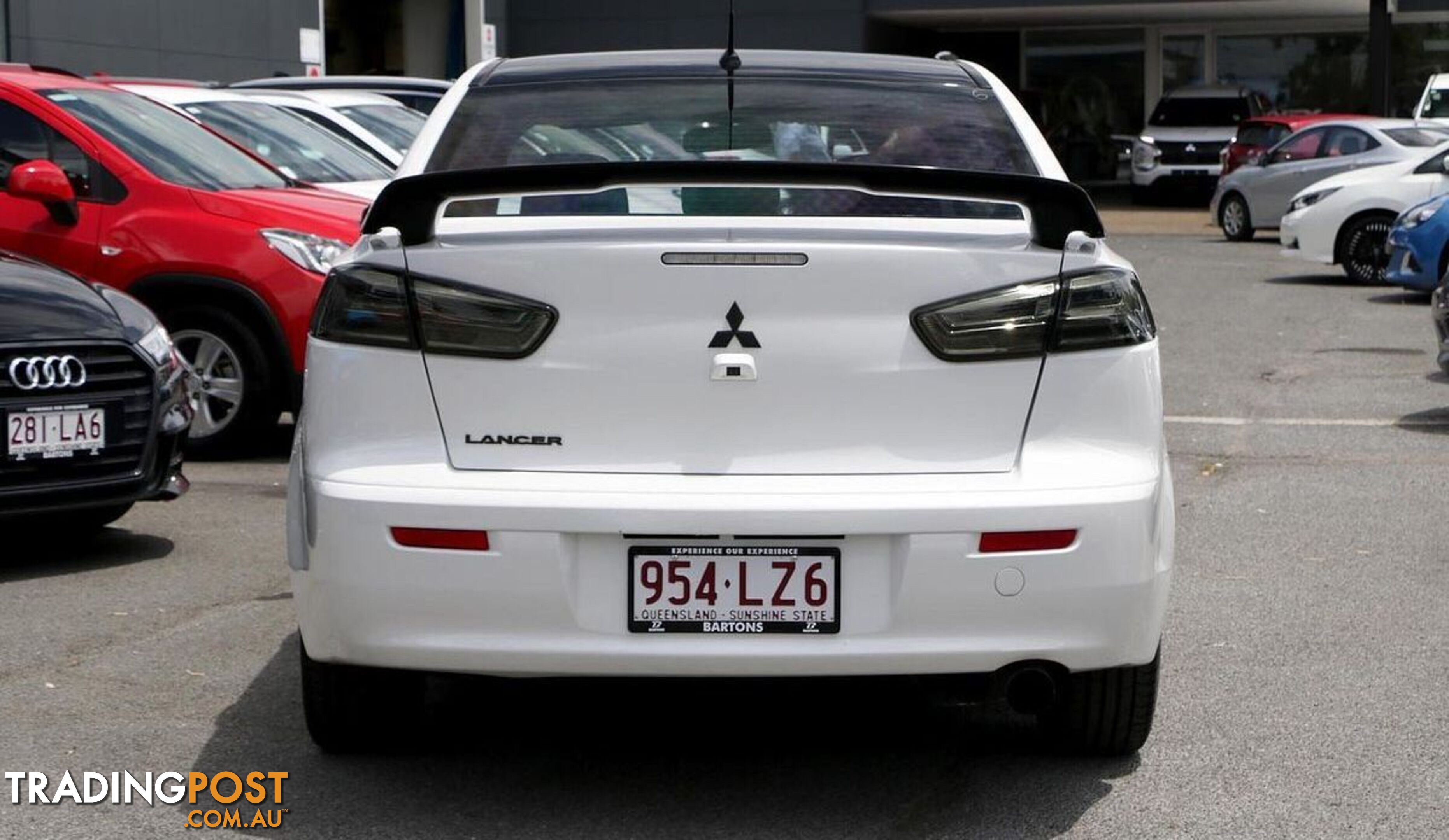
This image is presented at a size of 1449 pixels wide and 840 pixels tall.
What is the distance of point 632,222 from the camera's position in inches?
164

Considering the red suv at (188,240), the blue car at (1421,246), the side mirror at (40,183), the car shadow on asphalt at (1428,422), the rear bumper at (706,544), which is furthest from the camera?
the blue car at (1421,246)

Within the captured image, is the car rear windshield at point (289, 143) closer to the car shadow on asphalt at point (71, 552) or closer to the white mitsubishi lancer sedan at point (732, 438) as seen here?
the car shadow on asphalt at point (71, 552)

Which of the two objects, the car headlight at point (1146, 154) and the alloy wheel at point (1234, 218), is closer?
the alloy wheel at point (1234, 218)

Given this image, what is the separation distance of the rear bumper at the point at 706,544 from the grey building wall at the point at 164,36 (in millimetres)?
23771

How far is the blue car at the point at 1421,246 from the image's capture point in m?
15.9

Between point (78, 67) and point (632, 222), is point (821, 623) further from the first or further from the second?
point (78, 67)

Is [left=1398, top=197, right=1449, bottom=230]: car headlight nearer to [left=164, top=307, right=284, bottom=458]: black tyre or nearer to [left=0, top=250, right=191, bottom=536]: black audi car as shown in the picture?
[left=164, top=307, right=284, bottom=458]: black tyre

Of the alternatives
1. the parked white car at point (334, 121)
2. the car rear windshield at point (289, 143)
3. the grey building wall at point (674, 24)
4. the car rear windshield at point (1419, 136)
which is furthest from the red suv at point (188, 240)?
the grey building wall at point (674, 24)

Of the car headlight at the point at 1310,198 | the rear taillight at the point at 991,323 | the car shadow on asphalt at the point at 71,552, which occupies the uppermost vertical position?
the rear taillight at the point at 991,323

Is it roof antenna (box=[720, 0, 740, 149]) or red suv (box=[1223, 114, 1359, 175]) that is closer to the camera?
roof antenna (box=[720, 0, 740, 149])

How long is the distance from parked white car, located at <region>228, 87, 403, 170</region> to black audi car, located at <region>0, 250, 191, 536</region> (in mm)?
6185

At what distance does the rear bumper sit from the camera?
4031 millimetres

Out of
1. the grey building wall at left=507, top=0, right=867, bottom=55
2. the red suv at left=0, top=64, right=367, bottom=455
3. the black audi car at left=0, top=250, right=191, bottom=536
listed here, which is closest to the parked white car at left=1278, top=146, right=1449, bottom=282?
the red suv at left=0, top=64, right=367, bottom=455

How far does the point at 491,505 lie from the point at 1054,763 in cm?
151
